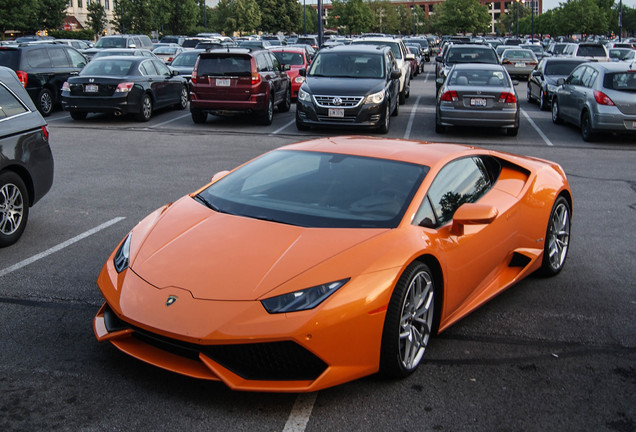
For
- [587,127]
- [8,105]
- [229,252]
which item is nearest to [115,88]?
[8,105]

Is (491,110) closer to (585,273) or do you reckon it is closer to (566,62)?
(566,62)

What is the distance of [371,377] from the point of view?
13.8 feet

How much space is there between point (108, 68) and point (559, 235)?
13714mm

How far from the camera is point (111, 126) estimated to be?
17078mm

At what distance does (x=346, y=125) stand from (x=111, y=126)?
5737mm

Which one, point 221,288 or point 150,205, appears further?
point 150,205

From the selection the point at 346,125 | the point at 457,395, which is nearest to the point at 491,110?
the point at 346,125

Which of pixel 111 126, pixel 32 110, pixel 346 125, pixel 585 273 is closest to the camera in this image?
pixel 585 273

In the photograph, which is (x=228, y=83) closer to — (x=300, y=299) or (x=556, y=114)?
(x=556, y=114)

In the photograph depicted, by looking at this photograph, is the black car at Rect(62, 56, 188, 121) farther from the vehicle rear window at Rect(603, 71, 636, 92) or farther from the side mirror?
the side mirror

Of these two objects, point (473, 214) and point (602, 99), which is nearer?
point (473, 214)

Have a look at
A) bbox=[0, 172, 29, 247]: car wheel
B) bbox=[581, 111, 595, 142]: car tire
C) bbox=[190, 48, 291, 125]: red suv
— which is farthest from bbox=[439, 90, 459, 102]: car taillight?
bbox=[0, 172, 29, 247]: car wheel

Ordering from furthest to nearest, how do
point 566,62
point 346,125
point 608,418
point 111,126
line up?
point 566,62 < point 111,126 < point 346,125 < point 608,418

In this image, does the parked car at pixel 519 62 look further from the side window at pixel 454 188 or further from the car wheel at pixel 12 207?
the side window at pixel 454 188
